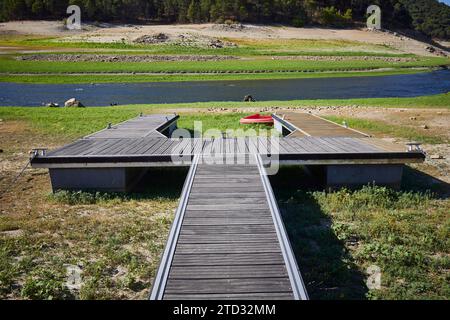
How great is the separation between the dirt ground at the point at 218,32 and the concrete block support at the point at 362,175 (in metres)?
93.1

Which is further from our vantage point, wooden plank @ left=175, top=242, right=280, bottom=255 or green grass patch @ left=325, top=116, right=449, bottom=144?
green grass patch @ left=325, top=116, right=449, bottom=144

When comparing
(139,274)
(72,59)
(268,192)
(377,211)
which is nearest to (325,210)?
(377,211)

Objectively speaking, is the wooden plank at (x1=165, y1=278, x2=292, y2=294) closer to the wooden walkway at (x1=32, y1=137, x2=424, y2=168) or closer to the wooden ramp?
the wooden ramp

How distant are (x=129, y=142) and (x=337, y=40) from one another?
107 meters

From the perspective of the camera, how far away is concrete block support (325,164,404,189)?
34.7 feet

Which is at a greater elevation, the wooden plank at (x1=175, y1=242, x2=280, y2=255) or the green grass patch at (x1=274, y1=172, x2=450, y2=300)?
the wooden plank at (x1=175, y1=242, x2=280, y2=255)

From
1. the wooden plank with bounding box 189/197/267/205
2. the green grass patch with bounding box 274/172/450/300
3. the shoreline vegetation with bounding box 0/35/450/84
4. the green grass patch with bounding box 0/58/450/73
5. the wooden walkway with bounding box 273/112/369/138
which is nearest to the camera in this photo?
the green grass patch with bounding box 274/172/450/300

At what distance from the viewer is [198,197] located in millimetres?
8133

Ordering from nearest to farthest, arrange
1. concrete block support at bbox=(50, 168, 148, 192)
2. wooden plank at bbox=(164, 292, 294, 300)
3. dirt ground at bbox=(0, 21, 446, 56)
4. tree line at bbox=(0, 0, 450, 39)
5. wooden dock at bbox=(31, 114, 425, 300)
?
wooden plank at bbox=(164, 292, 294, 300), wooden dock at bbox=(31, 114, 425, 300), concrete block support at bbox=(50, 168, 148, 192), dirt ground at bbox=(0, 21, 446, 56), tree line at bbox=(0, 0, 450, 39)

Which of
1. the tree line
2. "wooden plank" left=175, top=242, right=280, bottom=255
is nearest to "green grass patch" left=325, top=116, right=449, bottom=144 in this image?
"wooden plank" left=175, top=242, right=280, bottom=255

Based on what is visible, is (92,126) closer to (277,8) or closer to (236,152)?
(236,152)

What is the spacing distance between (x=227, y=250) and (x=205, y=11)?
138 metres

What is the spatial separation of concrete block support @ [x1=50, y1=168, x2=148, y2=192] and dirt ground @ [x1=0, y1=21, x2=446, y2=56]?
92.5m

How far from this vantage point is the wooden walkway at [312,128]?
45.4ft
